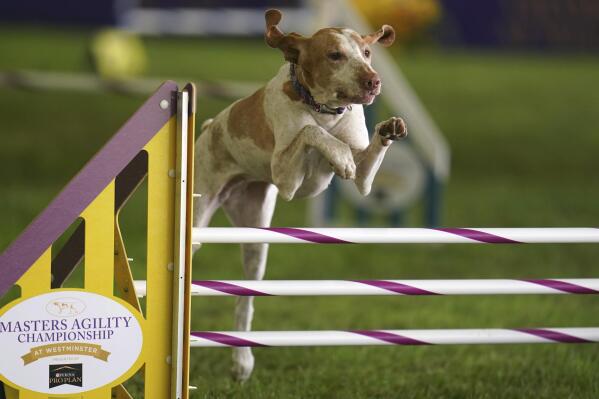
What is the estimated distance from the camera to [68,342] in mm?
2896

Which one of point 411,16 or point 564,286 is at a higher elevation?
point 411,16

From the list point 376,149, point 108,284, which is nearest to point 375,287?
point 376,149

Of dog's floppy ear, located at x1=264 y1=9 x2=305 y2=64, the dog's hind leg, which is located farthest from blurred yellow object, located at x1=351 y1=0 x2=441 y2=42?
dog's floppy ear, located at x1=264 y1=9 x2=305 y2=64

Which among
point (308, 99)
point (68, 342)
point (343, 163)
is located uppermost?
point (308, 99)

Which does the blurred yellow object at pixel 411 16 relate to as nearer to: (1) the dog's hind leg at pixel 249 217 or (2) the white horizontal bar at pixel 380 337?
(1) the dog's hind leg at pixel 249 217

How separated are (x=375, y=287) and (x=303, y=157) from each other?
460 millimetres

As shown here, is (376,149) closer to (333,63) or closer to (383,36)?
(333,63)

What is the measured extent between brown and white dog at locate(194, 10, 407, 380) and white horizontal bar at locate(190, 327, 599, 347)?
0.41m

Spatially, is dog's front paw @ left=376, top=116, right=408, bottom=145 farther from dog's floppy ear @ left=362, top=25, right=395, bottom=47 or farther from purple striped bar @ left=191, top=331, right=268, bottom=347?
purple striped bar @ left=191, top=331, right=268, bottom=347

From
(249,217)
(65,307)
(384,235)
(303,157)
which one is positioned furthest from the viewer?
(249,217)

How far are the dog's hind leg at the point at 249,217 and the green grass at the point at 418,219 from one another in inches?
9.9

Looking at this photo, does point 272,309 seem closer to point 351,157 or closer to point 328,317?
point 328,317

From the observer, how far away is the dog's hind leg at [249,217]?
11.6 ft

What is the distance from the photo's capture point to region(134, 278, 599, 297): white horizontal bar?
3117mm
